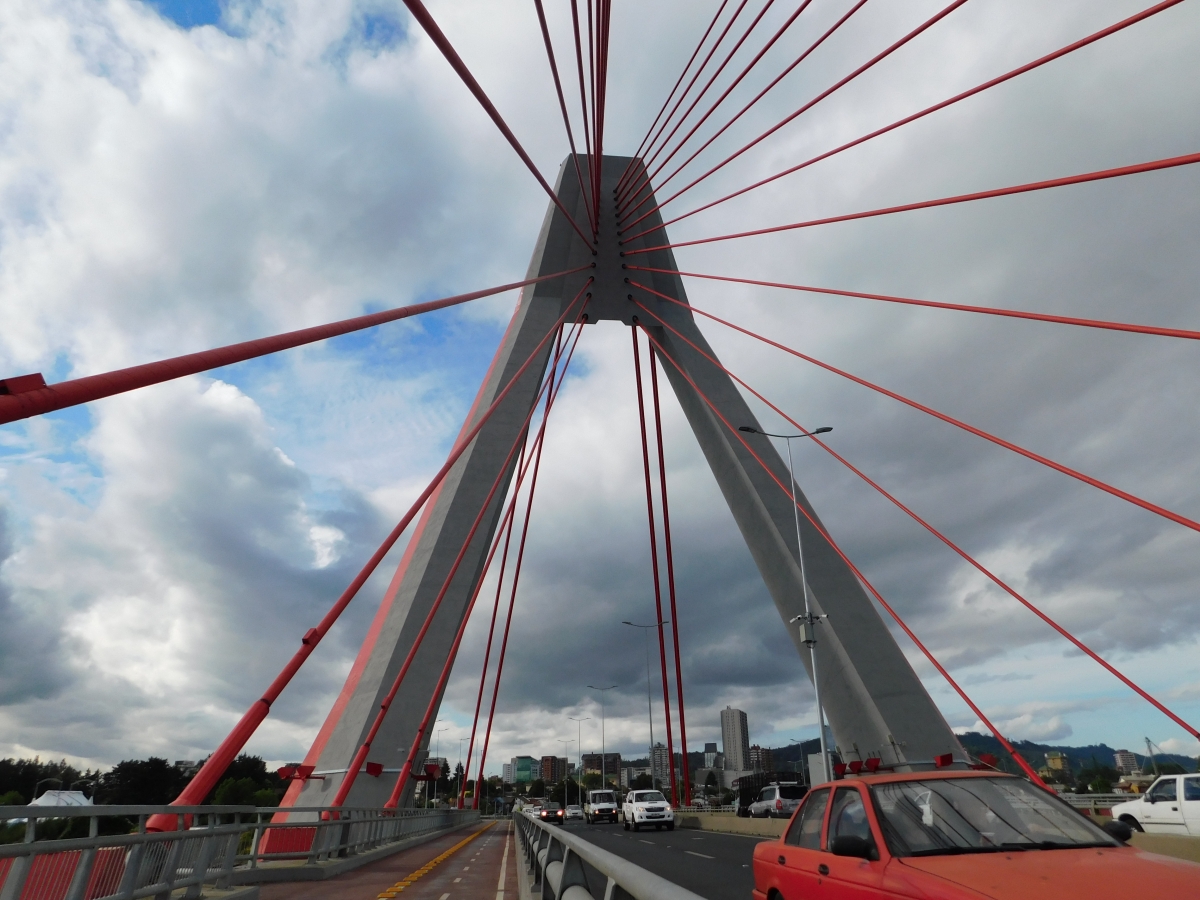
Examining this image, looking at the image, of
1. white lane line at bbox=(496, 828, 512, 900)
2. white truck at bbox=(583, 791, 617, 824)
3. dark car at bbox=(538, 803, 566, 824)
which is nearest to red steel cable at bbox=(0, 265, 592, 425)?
white lane line at bbox=(496, 828, 512, 900)

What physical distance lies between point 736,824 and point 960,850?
2472 cm

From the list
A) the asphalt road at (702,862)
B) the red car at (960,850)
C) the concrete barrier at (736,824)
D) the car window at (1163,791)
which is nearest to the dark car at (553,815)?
Answer: the concrete barrier at (736,824)

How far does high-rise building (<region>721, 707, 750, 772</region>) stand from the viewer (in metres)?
157

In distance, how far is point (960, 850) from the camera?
4.16m

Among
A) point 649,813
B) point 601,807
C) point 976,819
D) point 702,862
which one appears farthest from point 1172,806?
point 601,807

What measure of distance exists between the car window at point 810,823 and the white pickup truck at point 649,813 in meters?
25.2

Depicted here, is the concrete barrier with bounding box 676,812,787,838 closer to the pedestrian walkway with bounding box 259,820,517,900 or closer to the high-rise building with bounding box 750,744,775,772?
the pedestrian walkway with bounding box 259,820,517,900

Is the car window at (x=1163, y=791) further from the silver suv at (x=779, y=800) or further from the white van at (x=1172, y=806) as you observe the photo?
the silver suv at (x=779, y=800)

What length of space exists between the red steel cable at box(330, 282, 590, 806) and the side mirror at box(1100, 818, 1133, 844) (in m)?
13.7

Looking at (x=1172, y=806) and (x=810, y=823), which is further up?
(x=1172, y=806)

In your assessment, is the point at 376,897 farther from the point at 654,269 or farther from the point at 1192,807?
the point at 654,269

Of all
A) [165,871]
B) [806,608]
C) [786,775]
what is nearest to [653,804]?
[806,608]

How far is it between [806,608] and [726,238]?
9.25m

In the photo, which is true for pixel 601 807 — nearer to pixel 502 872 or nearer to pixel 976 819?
pixel 502 872
